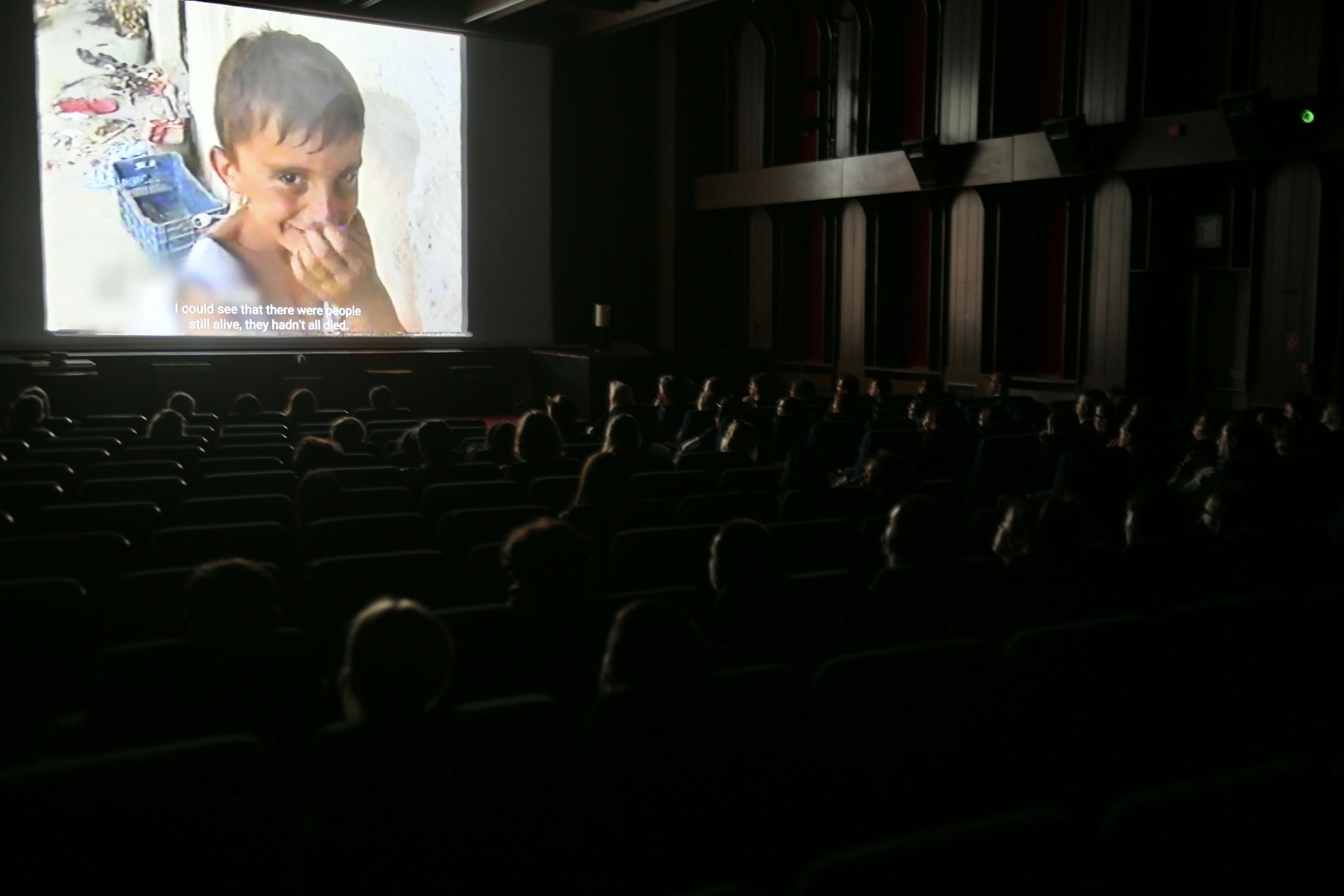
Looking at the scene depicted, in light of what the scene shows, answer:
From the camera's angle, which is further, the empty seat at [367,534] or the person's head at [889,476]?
the person's head at [889,476]

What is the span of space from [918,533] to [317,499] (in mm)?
2548

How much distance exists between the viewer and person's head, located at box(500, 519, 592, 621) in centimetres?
315

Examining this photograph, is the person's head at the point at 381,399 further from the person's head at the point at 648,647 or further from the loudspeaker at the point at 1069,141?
the person's head at the point at 648,647

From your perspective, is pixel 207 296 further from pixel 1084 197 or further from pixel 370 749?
Answer: pixel 370 749

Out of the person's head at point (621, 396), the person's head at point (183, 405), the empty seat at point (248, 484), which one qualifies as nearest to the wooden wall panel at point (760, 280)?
the person's head at point (621, 396)

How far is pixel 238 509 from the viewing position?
15.6 feet

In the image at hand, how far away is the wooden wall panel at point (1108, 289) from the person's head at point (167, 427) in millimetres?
8848

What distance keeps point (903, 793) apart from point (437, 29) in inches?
537

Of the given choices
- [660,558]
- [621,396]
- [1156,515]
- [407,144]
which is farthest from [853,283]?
[660,558]

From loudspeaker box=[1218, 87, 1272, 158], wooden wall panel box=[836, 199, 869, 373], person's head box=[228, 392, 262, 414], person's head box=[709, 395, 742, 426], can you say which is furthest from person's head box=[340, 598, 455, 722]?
wooden wall panel box=[836, 199, 869, 373]

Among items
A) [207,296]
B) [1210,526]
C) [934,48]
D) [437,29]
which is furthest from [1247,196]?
[207,296]

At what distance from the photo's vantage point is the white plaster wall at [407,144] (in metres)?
13.3

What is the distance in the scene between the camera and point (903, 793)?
2.50 m

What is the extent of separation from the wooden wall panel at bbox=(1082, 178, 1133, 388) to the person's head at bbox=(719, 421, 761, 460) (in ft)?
20.9
